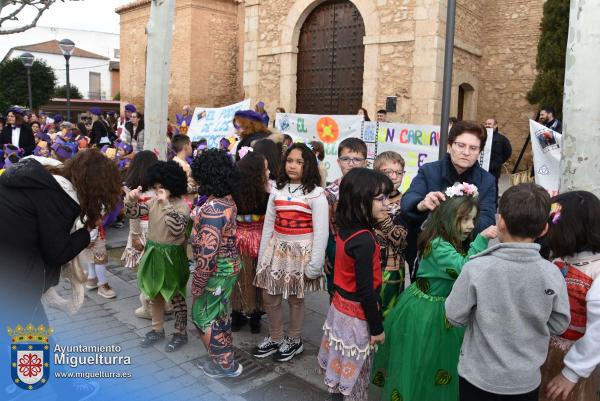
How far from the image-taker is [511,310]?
76.8 inches

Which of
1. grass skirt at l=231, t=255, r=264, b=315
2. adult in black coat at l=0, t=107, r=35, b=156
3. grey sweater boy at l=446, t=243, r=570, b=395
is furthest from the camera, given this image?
adult in black coat at l=0, t=107, r=35, b=156

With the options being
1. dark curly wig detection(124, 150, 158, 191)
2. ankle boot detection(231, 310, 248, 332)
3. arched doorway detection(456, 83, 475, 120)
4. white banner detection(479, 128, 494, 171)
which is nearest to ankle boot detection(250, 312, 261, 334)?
ankle boot detection(231, 310, 248, 332)

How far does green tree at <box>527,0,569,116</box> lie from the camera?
9828 mm

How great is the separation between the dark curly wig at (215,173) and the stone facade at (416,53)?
7631mm

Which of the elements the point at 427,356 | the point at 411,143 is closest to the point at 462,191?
the point at 427,356

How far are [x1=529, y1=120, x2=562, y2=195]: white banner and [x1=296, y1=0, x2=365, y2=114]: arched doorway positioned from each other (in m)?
6.06

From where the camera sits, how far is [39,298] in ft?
8.13

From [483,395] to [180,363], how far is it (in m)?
2.23

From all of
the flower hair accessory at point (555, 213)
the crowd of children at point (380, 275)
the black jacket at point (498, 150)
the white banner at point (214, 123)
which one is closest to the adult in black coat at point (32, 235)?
the crowd of children at point (380, 275)

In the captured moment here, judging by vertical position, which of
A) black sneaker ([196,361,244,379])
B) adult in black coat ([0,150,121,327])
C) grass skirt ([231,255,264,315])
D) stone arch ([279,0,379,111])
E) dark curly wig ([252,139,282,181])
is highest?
stone arch ([279,0,379,111])

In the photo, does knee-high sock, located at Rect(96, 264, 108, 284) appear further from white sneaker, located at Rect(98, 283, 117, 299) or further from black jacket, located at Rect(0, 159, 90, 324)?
black jacket, located at Rect(0, 159, 90, 324)

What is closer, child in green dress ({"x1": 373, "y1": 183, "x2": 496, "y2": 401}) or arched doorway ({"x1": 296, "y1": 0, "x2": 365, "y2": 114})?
child in green dress ({"x1": 373, "y1": 183, "x2": 496, "y2": 401})

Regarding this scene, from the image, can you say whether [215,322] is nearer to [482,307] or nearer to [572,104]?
[482,307]

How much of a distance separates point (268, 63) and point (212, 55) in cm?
509
